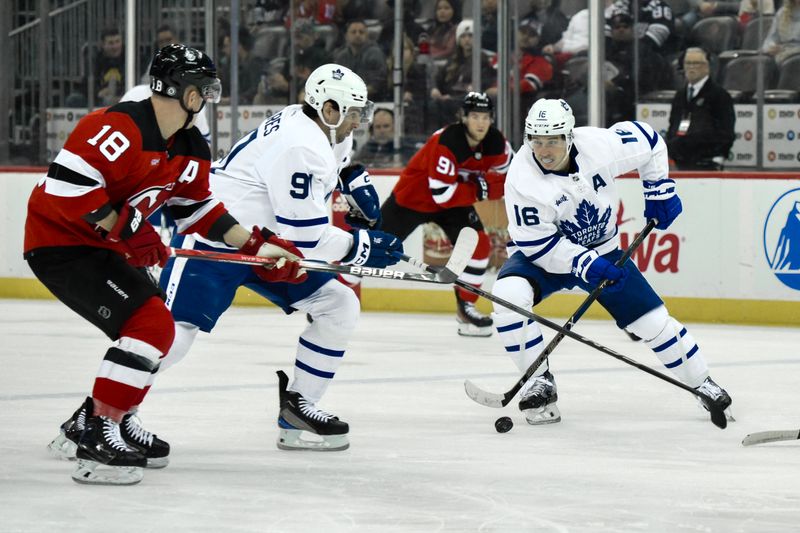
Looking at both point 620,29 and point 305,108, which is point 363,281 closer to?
point 620,29

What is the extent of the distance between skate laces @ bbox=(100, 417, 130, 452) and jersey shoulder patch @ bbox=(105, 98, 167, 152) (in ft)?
2.20

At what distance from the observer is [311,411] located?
425cm

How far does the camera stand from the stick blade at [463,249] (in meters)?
7.09

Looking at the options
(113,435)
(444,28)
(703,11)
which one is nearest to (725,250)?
(703,11)

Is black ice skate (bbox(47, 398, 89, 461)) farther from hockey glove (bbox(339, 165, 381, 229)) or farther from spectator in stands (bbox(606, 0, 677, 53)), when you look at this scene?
spectator in stands (bbox(606, 0, 677, 53))

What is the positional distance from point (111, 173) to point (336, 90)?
88 cm

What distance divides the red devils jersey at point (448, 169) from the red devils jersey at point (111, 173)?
3.52m

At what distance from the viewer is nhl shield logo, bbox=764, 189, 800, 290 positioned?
7.62 metres

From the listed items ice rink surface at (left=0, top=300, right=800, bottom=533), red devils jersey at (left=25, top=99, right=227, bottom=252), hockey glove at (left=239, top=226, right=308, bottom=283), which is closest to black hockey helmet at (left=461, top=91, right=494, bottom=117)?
ice rink surface at (left=0, top=300, right=800, bottom=533)

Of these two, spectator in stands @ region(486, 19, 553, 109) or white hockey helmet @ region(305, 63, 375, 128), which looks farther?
spectator in stands @ region(486, 19, 553, 109)

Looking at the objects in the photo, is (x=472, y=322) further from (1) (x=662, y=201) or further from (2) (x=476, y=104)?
(1) (x=662, y=201)

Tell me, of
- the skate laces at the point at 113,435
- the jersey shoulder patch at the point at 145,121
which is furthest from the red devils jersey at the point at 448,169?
the skate laces at the point at 113,435

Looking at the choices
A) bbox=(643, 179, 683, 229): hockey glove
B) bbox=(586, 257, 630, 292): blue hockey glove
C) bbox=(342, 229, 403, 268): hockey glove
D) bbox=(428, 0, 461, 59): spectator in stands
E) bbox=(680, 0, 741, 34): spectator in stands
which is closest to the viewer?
bbox=(342, 229, 403, 268): hockey glove

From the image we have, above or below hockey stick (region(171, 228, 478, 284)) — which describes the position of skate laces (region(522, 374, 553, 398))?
below
